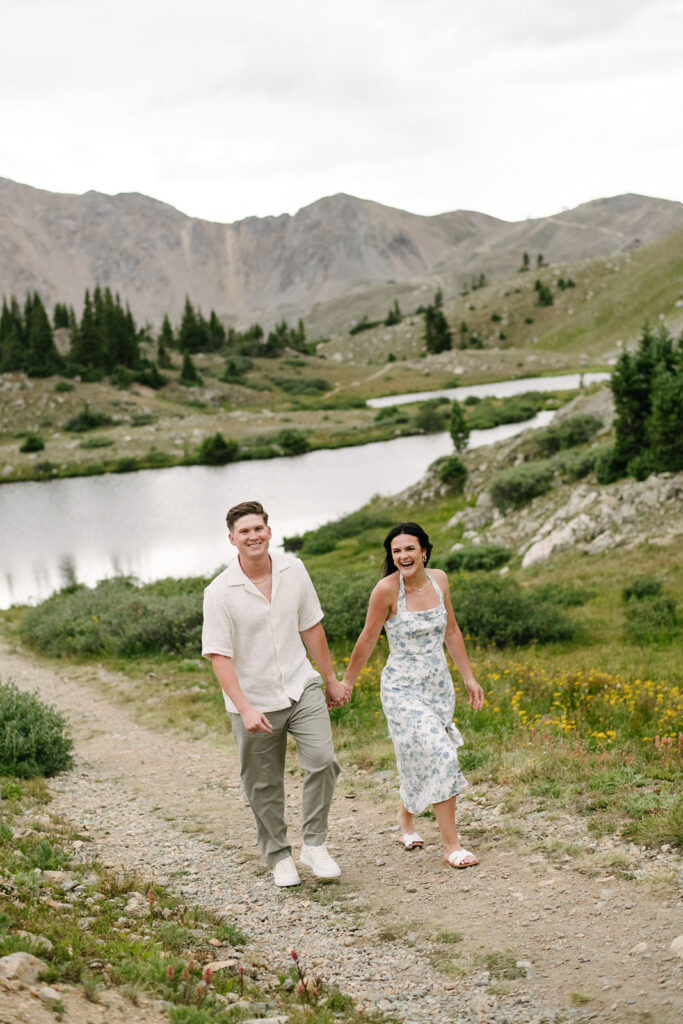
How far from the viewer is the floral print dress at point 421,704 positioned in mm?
6465

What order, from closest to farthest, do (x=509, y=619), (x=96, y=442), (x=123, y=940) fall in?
1. (x=123, y=940)
2. (x=509, y=619)
3. (x=96, y=442)

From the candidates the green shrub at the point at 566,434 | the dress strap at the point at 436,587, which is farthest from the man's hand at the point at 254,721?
the green shrub at the point at 566,434

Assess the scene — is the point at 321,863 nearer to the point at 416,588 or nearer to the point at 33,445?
the point at 416,588

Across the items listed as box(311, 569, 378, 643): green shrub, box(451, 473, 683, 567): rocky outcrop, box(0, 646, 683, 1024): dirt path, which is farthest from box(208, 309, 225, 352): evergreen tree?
box(0, 646, 683, 1024): dirt path

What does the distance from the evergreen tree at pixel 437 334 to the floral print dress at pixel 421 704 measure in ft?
459

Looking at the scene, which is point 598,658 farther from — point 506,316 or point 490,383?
point 506,316

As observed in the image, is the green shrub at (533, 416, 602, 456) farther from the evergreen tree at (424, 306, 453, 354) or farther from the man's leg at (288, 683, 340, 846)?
the evergreen tree at (424, 306, 453, 354)

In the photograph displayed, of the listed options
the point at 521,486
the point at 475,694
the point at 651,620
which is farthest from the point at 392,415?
the point at 475,694

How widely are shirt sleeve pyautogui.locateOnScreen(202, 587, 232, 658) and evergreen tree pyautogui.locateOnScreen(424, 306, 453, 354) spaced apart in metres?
140

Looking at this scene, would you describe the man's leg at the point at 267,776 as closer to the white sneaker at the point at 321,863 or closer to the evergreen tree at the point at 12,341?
the white sneaker at the point at 321,863

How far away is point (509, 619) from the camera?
59.0 ft

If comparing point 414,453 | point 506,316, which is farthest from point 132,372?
point 506,316

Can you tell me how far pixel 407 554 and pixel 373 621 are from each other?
59 cm

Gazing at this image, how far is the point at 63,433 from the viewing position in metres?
88.3
